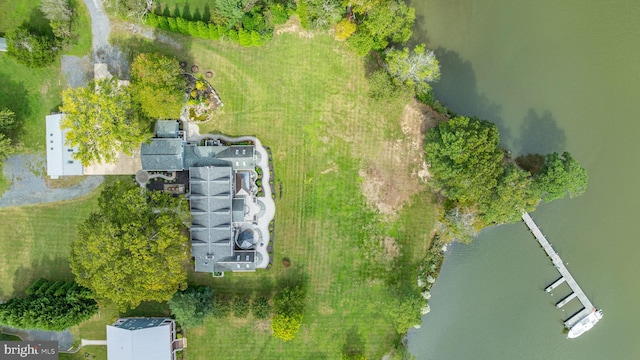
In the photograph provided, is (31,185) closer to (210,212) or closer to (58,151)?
(58,151)

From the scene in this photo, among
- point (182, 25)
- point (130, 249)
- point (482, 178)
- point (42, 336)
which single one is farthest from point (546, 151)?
point (42, 336)

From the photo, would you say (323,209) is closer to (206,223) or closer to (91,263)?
(206,223)

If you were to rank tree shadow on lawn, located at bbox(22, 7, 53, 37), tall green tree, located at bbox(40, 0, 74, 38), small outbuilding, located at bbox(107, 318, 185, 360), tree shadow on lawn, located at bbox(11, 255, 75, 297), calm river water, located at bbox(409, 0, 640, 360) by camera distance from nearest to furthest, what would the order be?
small outbuilding, located at bbox(107, 318, 185, 360), tall green tree, located at bbox(40, 0, 74, 38), tree shadow on lawn, located at bbox(22, 7, 53, 37), tree shadow on lawn, located at bbox(11, 255, 75, 297), calm river water, located at bbox(409, 0, 640, 360)

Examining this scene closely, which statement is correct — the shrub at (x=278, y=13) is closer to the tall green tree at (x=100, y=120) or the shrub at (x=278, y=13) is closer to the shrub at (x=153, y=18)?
the shrub at (x=153, y=18)

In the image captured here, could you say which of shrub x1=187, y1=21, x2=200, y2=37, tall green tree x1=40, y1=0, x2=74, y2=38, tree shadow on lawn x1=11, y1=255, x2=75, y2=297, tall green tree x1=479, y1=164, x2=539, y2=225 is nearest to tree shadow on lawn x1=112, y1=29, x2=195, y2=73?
shrub x1=187, y1=21, x2=200, y2=37

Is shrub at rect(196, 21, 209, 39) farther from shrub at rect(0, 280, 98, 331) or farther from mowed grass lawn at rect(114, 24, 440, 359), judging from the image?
shrub at rect(0, 280, 98, 331)

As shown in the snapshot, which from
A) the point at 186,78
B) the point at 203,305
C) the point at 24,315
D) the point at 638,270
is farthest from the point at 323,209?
the point at 638,270

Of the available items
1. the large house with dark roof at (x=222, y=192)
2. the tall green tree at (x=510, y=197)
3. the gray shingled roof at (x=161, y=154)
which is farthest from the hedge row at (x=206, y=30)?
the tall green tree at (x=510, y=197)
